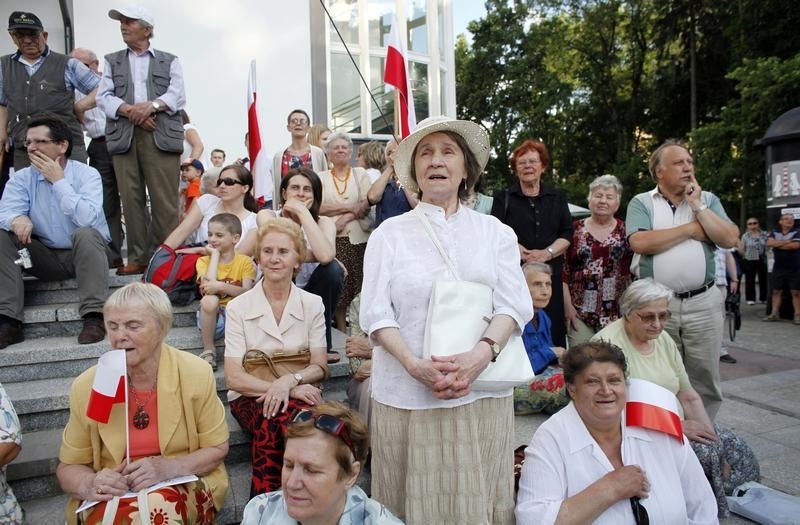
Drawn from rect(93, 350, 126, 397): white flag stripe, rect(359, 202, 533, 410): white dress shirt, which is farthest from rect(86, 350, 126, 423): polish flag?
rect(359, 202, 533, 410): white dress shirt

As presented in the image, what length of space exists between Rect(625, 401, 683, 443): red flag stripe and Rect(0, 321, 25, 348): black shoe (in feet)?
12.0

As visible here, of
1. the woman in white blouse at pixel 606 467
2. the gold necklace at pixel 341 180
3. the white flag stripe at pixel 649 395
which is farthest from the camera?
the gold necklace at pixel 341 180

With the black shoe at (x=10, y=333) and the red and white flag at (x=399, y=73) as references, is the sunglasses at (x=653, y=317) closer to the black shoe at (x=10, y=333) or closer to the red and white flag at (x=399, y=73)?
the red and white flag at (x=399, y=73)

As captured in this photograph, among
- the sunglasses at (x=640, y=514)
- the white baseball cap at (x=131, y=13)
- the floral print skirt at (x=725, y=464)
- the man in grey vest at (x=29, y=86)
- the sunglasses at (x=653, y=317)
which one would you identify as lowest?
the floral print skirt at (x=725, y=464)

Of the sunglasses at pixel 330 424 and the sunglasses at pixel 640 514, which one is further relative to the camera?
the sunglasses at pixel 640 514

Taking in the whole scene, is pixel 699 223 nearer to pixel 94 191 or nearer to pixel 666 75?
pixel 94 191

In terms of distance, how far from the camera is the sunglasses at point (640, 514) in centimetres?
230

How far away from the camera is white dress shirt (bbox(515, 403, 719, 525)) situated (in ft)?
7.64

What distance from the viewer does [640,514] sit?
231 centimetres

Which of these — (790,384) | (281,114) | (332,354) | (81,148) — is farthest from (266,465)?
(281,114)

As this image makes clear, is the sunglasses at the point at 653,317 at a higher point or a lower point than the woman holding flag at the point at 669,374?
higher

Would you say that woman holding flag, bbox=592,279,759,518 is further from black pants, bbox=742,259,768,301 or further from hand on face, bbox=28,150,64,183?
black pants, bbox=742,259,768,301

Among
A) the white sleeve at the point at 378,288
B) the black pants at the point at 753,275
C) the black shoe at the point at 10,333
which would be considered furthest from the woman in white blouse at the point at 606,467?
the black pants at the point at 753,275

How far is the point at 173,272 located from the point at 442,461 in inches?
111
